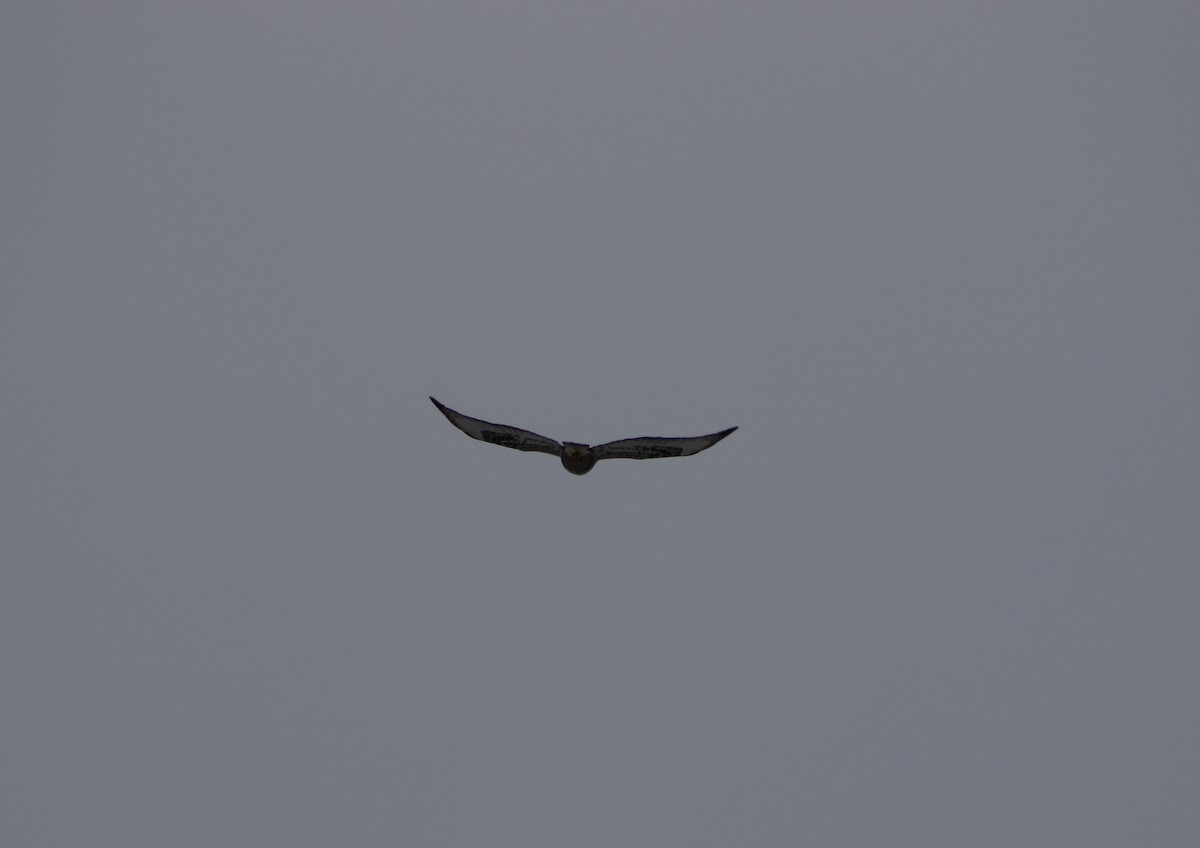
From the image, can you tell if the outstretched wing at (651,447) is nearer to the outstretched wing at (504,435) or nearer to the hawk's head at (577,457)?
the hawk's head at (577,457)

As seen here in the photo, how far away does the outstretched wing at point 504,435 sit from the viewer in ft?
109

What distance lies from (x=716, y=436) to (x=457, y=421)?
6.04 meters

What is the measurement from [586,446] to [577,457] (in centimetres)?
33

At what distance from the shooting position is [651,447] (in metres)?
32.7

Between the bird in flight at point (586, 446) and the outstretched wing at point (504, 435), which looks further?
the outstretched wing at point (504, 435)

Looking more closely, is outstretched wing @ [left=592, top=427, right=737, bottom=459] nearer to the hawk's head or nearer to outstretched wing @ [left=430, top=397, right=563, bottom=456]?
the hawk's head

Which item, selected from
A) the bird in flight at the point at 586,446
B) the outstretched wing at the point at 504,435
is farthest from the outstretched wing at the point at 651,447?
the outstretched wing at the point at 504,435

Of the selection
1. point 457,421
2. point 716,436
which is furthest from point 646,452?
point 457,421

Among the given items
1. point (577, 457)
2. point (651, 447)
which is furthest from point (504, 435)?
point (651, 447)

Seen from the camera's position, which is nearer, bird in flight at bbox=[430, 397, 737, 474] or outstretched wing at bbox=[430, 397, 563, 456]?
bird in flight at bbox=[430, 397, 737, 474]

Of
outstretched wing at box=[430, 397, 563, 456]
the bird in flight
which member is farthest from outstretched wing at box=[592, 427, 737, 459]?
outstretched wing at box=[430, 397, 563, 456]

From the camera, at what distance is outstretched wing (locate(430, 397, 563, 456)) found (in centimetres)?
3309

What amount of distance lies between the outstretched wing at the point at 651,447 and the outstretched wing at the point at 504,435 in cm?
120

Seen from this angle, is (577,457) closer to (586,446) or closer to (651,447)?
(586,446)
